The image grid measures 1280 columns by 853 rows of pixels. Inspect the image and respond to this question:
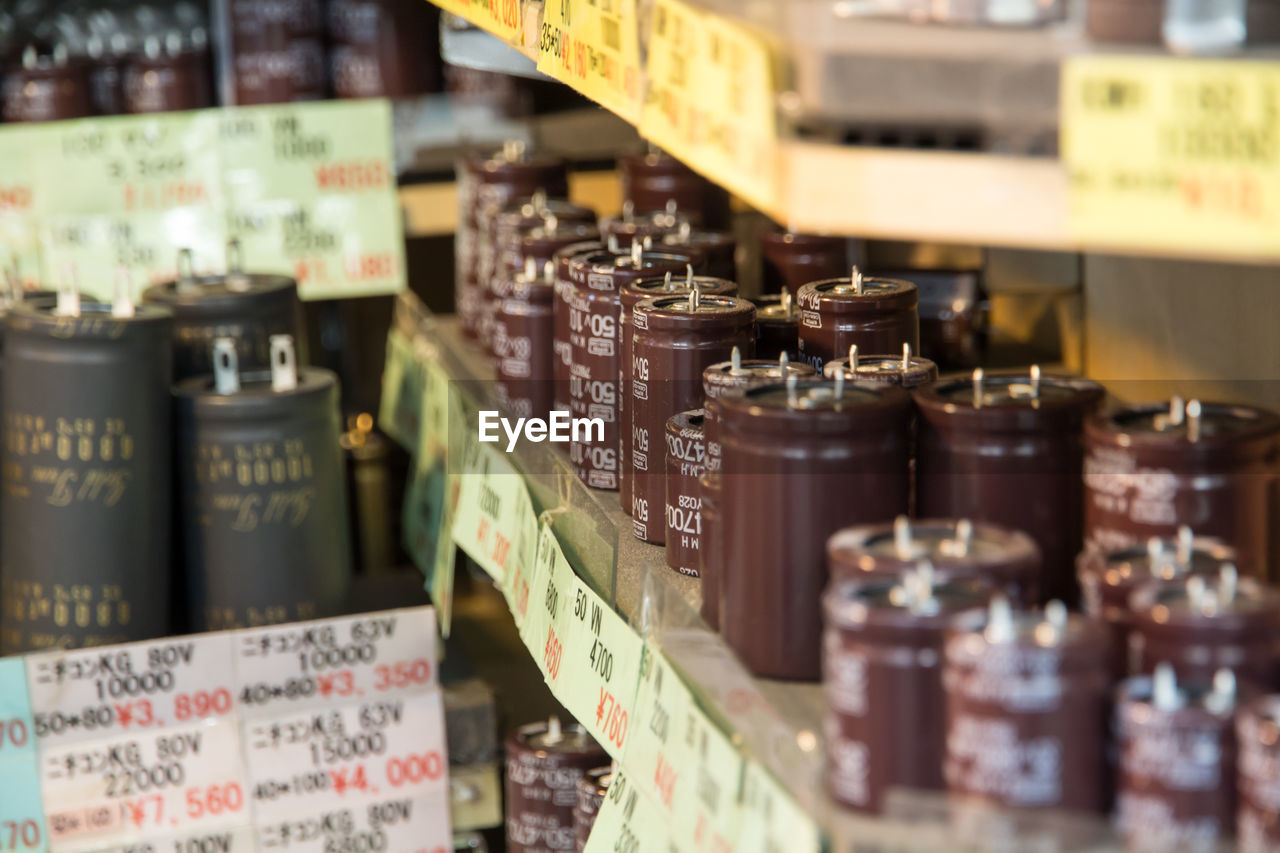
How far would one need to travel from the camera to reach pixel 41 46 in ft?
9.34

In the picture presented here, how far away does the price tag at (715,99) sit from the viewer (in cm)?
99

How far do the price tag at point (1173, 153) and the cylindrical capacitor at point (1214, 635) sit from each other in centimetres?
20

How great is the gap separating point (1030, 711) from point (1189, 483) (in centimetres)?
25

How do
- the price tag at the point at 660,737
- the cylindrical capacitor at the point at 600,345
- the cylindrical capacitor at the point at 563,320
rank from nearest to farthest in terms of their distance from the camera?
the price tag at the point at 660,737 → the cylindrical capacitor at the point at 600,345 → the cylindrical capacitor at the point at 563,320

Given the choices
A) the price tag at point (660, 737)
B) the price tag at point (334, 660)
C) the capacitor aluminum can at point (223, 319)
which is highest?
the capacitor aluminum can at point (223, 319)

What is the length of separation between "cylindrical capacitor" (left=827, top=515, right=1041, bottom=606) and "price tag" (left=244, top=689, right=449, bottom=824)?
3.45 feet

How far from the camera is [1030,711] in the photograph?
90 cm

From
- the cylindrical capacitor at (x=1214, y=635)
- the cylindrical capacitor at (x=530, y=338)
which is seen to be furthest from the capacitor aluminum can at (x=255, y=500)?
the cylindrical capacitor at (x=1214, y=635)

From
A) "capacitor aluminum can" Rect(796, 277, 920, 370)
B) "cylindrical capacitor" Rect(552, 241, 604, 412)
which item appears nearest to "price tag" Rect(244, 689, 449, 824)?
"cylindrical capacitor" Rect(552, 241, 604, 412)

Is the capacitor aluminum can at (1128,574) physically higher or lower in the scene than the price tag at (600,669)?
higher

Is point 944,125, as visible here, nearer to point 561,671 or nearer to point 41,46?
point 561,671

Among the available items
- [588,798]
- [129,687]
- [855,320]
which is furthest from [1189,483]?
[129,687]

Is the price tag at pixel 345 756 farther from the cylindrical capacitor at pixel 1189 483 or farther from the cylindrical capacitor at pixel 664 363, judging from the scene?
the cylindrical capacitor at pixel 1189 483

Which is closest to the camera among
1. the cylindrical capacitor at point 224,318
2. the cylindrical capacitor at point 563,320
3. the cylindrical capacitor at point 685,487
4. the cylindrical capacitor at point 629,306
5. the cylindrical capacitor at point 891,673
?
the cylindrical capacitor at point 891,673
